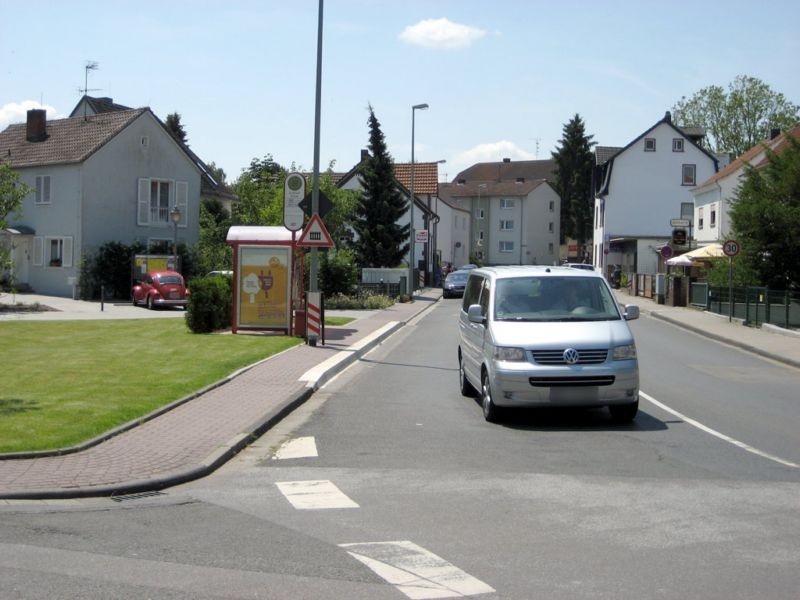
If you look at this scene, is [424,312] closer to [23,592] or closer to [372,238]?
[372,238]

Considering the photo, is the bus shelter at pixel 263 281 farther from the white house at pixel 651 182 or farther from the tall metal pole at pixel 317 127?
the white house at pixel 651 182

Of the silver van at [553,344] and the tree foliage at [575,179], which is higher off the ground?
the tree foliage at [575,179]

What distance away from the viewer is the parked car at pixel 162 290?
38.8 m

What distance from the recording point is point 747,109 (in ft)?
282

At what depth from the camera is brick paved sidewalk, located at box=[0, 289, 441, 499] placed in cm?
832

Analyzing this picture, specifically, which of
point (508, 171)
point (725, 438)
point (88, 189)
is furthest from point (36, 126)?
point (508, 171)

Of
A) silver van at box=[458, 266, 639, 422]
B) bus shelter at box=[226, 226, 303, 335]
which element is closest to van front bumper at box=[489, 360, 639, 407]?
silver van at box=[458, 266, 639, 422]

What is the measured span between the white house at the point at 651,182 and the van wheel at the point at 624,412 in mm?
60171

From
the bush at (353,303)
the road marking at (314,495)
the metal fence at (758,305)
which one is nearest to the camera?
the road marking at (314,495)

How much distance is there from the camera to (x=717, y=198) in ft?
183

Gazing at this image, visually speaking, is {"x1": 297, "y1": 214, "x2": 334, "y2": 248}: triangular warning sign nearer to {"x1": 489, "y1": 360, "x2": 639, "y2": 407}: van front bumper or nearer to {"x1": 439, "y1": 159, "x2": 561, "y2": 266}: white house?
{"x1": 489, "y1": 360, "x2": 639, "y2": 407}: van front bumper

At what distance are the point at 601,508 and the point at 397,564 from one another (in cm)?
218

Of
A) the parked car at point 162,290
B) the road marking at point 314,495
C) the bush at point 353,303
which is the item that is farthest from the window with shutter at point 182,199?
the road marking at point 314,495

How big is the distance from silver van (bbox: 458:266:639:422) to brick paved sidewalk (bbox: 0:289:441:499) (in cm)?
278
